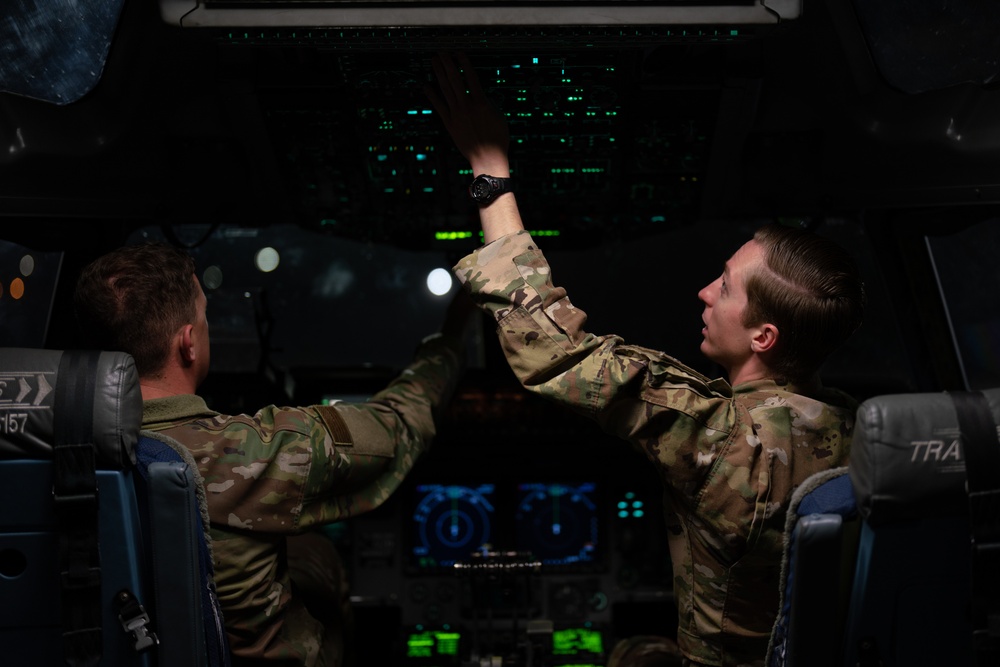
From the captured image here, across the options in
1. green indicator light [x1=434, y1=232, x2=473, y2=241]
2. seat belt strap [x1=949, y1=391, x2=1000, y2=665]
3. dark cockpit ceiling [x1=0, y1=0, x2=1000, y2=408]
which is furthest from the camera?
green indicator light [x1=434, y1=232, x2=473, y2=241]

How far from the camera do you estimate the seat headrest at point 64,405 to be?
1498 mm

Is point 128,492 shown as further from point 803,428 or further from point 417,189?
point 417,189

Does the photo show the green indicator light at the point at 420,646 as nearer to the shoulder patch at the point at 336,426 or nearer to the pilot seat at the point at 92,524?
the shoulder patch at the point at 336,426

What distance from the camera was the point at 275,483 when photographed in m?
1.92

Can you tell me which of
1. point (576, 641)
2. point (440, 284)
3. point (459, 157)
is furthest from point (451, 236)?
point (576, 641)

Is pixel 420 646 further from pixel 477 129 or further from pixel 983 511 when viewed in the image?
pixel 983 511

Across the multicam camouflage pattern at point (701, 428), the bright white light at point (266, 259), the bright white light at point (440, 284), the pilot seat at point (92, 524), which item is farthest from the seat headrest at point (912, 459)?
the bright white light at point (266, 259)

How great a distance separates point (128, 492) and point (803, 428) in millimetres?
1164

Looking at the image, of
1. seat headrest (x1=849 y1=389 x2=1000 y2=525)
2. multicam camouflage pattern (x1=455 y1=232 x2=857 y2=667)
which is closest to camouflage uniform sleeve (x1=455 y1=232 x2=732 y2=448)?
multicam camouflage pattern (x1=455 y1=232 x2=857 y2=667)

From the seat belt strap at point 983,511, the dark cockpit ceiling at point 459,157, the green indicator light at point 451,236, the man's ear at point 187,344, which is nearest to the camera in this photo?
the seat belt strap at point 983,511

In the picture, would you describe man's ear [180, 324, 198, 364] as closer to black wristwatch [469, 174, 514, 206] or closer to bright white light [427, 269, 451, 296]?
black wristwatch [469, 174, 514, 206]

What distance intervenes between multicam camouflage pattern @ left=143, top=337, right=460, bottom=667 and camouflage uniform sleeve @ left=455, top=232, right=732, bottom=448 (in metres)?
0.47

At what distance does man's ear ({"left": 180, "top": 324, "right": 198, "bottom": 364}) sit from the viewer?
2.00 meters

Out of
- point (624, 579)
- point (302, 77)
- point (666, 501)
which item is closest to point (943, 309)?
point (624, 579)
